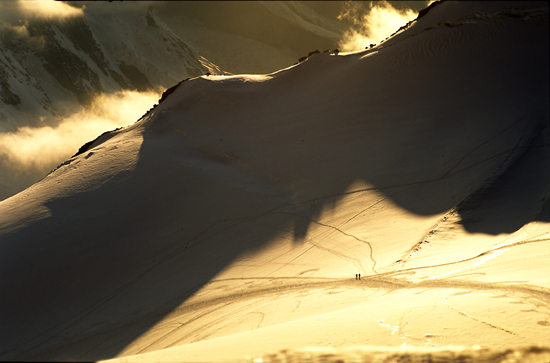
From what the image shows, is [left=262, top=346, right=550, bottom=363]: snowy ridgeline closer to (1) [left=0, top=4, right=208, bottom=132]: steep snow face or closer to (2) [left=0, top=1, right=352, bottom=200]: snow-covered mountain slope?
(1) [left=0, top=4, right=208, bottom=132]: steep snow face

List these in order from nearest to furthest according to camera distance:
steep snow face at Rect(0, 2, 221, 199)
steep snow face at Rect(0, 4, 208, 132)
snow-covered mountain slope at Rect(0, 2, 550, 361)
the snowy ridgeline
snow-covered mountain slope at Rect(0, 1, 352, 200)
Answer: the snowy ridgeline → snow-covered mountain slope at Rect(0, 2, 550, 361) → steep snow face at Rect(0, 2, 221, 199) → steep snow face at Rect(0, 4, 208, 132) → snow-covered mountain slope at Rect(0, 1, 352, 200)

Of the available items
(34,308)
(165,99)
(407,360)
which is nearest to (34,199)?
(34,308)

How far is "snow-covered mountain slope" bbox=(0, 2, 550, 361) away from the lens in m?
7.07

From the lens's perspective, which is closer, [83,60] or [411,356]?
[411,356]

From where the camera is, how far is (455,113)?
14.6 metres

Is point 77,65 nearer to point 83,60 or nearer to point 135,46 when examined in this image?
point 83,60

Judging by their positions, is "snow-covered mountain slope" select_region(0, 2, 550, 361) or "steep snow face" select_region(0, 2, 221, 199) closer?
"snow-covered mountain slope" select_region(0, 2, 550, 361)

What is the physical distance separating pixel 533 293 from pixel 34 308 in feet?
Result: 35.2

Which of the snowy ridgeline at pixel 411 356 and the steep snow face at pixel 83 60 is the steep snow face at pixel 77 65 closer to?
the steep snow face at pixel 83 60

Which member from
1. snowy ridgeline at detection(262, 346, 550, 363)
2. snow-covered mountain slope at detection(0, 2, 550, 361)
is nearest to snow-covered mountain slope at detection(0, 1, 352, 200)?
snow-covered mountain slope at detection(0, 2, 550, 361)

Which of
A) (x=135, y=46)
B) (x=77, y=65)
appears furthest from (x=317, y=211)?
(x=135, y=46)

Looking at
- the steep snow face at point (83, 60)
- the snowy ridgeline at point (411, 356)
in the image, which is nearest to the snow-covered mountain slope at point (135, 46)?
the steep snow face at point (83, 60)

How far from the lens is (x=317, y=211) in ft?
41.9

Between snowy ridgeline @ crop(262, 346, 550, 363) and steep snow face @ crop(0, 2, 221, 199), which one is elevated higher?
steep snow face @ crop(0, 2, 221, 199)
